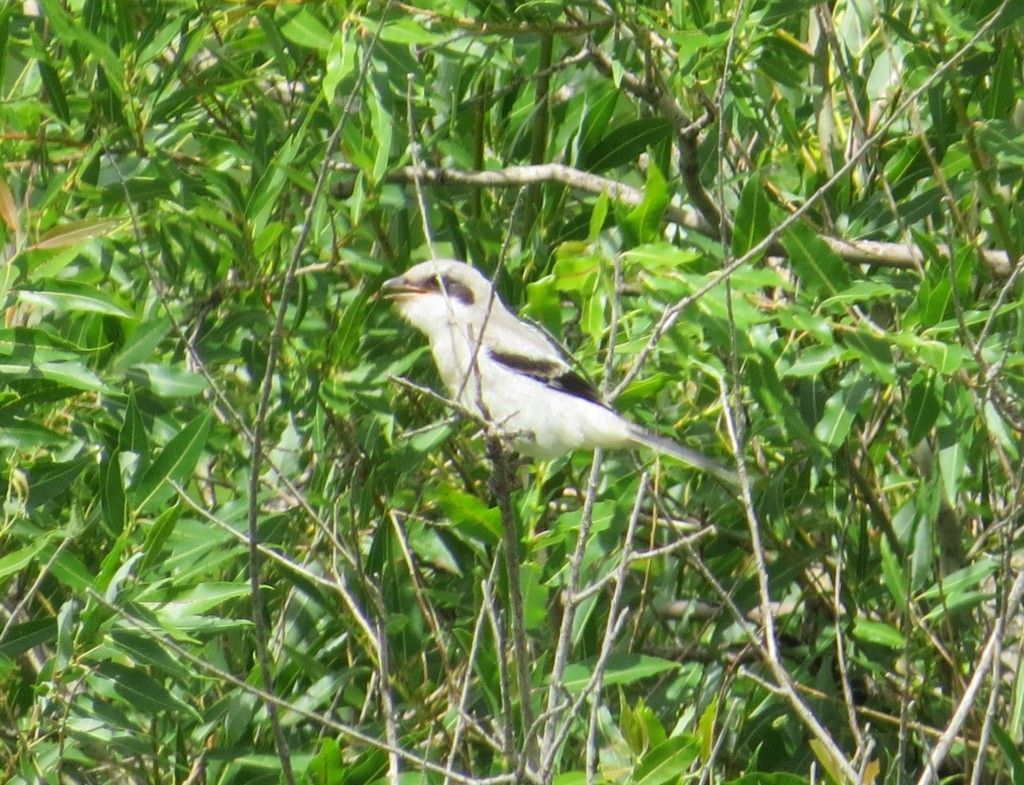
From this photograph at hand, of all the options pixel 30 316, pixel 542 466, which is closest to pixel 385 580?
pixel 542 466

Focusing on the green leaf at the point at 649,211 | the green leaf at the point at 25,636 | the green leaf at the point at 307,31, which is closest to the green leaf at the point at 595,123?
the green leaf at the point at 649,211

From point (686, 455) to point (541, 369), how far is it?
77 cm

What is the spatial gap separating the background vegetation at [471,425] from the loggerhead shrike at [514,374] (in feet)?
0.32

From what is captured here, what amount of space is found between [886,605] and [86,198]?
243 cm

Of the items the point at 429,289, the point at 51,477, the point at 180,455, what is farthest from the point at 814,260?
the point at 51,477

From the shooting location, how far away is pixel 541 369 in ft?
14.2

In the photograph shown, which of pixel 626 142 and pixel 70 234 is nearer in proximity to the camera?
pixel 70 234

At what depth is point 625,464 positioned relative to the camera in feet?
13.8

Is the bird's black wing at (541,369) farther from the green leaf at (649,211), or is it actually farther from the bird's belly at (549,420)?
the green leaf at (649,211)

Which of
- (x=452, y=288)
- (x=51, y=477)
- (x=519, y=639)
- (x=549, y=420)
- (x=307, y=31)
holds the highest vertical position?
(x=307, y=31)

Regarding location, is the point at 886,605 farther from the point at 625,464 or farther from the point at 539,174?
the point at 539,174

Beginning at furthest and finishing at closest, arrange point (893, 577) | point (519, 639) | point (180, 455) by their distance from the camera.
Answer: point (893, 577) < point (180, 455) < point (519, 639)

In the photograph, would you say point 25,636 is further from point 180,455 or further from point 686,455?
point 686,455

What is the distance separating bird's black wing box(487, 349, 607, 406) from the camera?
4246 millimetres
